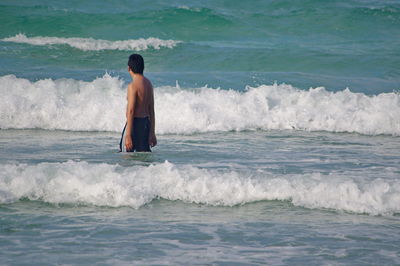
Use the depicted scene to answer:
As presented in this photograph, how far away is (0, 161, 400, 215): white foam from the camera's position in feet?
22.5

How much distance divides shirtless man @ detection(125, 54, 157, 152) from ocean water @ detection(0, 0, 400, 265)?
26cm

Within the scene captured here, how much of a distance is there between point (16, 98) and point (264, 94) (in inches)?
185

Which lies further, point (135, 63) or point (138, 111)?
point (138, 111)

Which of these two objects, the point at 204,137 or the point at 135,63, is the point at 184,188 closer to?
the point at 135,63

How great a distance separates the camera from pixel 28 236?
5875 mm

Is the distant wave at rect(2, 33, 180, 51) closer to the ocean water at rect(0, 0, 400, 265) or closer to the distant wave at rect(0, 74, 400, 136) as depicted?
the ocean water at rect(0, 0, 400, 265)

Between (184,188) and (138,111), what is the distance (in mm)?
1469

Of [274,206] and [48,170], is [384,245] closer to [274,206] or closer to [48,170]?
[274,206]

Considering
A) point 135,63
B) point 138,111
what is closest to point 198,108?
point 138,111

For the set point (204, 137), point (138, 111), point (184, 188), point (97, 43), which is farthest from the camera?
point (97, 43)

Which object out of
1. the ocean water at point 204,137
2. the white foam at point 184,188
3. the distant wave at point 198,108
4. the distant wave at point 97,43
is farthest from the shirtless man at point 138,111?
the distant wave at point 97,43

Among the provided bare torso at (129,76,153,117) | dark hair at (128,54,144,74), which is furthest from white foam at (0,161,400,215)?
dark hair at (128,54,144,74)

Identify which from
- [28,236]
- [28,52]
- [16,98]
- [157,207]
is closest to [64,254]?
[28,236]

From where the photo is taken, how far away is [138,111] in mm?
8219
